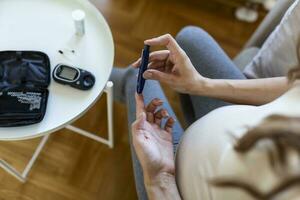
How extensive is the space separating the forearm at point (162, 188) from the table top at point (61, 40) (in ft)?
0.97

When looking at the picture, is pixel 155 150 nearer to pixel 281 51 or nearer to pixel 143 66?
pixel 143 66

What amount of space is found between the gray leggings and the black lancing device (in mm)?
112

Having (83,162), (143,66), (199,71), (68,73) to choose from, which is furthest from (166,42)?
(83,162)

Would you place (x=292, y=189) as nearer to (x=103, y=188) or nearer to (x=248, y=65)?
(x=248, y=65)

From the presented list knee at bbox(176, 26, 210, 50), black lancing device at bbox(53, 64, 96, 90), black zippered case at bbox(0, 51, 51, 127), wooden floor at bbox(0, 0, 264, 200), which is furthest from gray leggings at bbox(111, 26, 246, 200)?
wooden floor at bbox(0, 0, 264, 200)

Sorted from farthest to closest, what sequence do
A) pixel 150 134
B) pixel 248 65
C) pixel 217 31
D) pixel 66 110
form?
1. pixel 217 31
2. pixel 248 65
3. pixel 66 110
4. pixel 150 134

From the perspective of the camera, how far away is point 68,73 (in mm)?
966

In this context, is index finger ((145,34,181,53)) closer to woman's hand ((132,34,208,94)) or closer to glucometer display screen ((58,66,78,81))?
woman's hand ((132,34,208,94))

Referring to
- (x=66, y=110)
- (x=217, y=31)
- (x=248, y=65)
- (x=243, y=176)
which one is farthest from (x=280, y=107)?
(x=217, y=31)

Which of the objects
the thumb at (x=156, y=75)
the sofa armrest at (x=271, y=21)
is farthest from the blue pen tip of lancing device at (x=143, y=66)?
the sofa armrest at (x=271, y=21)

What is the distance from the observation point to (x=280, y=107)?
63cm

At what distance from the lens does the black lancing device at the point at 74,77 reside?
3.13 ft

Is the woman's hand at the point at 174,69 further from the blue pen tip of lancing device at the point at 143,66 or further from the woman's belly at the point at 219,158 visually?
the woman's belly at the point at 219,158

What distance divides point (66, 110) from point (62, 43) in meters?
0.22
